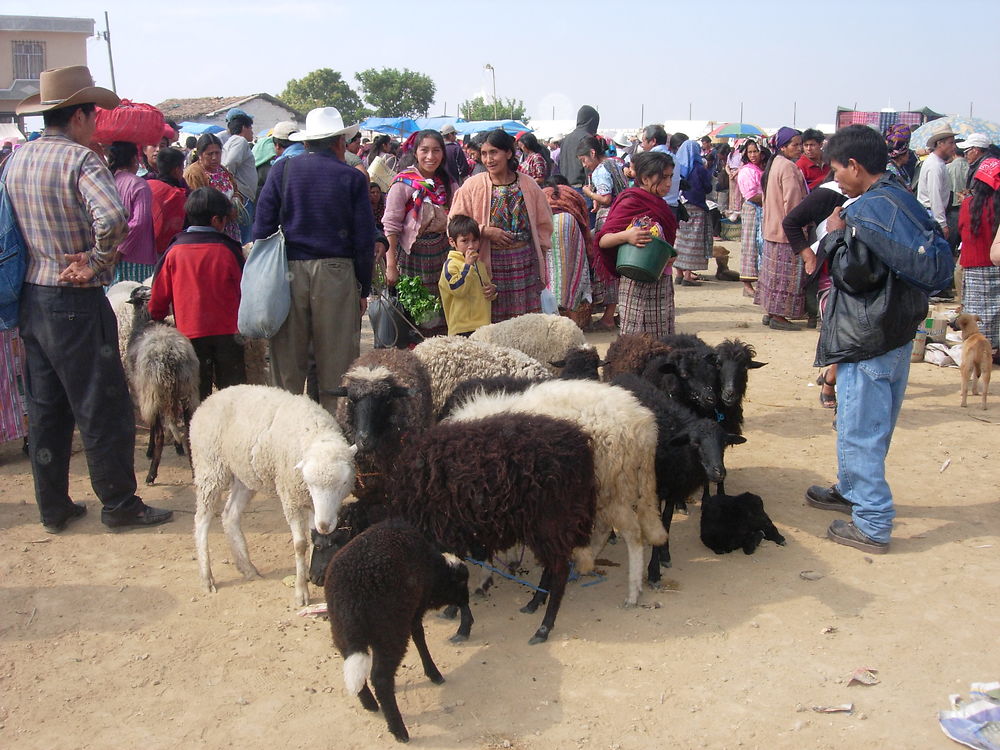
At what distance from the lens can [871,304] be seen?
4801 millimetres

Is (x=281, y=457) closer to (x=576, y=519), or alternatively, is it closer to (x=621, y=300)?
(x=576, y=519)

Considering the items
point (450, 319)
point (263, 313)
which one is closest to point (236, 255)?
point (263, 313)

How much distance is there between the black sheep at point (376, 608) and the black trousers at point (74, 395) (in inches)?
101

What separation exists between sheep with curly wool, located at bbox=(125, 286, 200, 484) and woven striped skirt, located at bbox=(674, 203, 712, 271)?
932 centimetres

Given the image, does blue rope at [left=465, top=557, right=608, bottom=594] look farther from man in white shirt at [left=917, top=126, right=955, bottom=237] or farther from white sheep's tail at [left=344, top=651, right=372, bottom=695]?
man in white shirt at [left=917, top=126, right=955, bottom=237]

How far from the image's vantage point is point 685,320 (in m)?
11.9

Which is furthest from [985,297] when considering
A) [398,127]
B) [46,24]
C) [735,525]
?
[46,24]

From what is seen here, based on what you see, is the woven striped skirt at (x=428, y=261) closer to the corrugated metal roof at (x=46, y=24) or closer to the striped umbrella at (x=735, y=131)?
the striped umbrella at (x=735, y=131)

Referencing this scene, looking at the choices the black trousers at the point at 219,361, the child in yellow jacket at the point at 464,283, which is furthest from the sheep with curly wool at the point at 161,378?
the child in yellow jacket at the point at 464,283

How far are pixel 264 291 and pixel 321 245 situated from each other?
529mm

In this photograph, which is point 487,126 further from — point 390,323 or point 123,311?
point 123,311

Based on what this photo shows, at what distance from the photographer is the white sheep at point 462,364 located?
577 centimetres

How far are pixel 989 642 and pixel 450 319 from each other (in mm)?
4501

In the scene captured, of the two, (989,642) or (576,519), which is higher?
(576,519)
